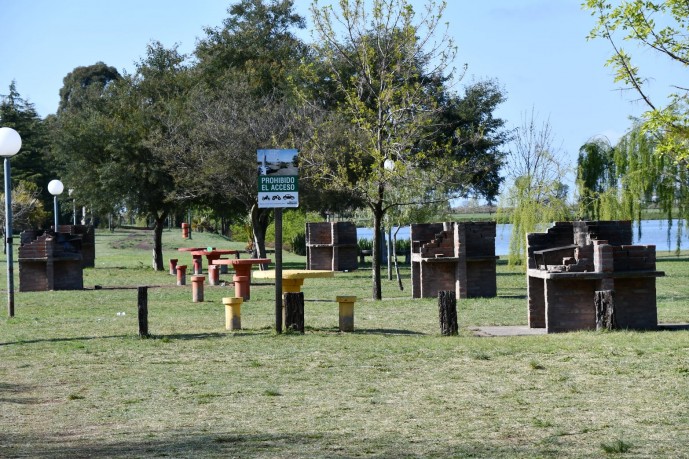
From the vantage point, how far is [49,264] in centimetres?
3108

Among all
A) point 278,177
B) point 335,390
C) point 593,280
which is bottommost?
point 335,390

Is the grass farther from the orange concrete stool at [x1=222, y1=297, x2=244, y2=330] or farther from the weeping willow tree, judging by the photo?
the weeping willow tree

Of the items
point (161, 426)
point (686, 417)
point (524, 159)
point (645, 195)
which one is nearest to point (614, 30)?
point (686, 417)

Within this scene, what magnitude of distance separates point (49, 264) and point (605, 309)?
1929 centimetres

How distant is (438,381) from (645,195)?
110 ft

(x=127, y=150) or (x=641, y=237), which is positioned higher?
(x=127, y=150)

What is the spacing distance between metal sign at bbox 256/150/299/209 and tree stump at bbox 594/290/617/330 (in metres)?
4.84

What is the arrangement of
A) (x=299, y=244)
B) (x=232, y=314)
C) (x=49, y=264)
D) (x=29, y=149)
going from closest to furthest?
(x=232, y=314), (x=49, y=264), (x=299, y=244), (x=29, y=149)

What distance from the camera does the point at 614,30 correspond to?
1773 cm

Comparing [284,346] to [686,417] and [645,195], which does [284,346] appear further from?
[645,195]

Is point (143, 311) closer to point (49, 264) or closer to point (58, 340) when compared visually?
point (58, 340)

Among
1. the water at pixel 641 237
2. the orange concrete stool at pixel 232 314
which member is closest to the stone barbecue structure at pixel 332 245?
the water at pixel 641 237

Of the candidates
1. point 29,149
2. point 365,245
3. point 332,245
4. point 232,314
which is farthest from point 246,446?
point 29,149

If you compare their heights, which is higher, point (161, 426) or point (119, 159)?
point (119, 159)
